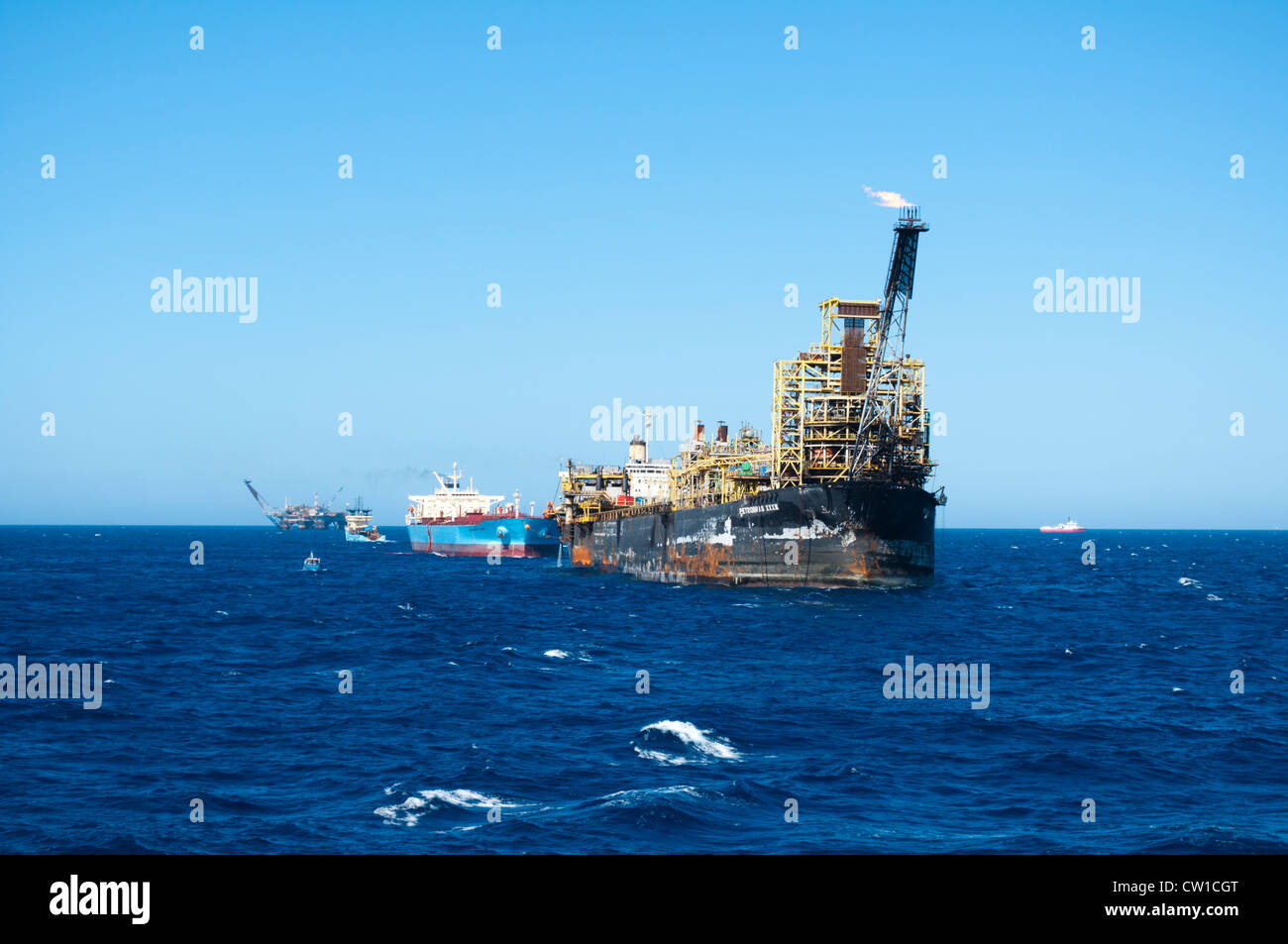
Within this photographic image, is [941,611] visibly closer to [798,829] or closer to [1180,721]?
[1180,721]

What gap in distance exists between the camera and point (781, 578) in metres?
75.9

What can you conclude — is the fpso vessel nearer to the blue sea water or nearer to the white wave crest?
the blue sea water

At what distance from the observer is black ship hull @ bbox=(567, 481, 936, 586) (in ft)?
232

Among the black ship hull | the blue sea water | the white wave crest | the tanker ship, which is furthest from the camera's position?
the tanker ship

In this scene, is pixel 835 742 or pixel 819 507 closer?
pixel 835 742

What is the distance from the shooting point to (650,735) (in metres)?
31.4

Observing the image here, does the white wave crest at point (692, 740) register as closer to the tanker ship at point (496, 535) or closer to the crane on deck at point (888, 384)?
the crane on deck at point (888, 384)

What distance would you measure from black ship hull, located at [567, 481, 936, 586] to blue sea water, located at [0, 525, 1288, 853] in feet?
13.5

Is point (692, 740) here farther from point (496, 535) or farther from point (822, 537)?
point (496, 535)

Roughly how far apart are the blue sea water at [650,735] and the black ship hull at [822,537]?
4.11 meters

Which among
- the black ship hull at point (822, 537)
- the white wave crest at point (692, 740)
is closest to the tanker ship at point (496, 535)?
the black ship hull at point (822, 537)

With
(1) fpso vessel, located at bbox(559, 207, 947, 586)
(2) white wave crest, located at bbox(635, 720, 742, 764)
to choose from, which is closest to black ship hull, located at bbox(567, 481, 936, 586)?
(1) fpso vessel, located at bbox(559, 207, 947, 586)

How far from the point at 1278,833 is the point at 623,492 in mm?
114074
